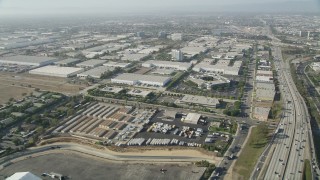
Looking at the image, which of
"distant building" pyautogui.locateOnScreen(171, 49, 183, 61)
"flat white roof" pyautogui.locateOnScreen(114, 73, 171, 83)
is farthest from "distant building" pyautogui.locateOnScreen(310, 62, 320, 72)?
"flat white roof" pyautogui.locateOnScreen(114, 73, 171, 83)

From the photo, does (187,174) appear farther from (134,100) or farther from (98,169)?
(134,100)

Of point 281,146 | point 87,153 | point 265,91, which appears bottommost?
point 87,153

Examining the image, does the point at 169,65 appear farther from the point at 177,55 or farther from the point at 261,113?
the point at 261,113

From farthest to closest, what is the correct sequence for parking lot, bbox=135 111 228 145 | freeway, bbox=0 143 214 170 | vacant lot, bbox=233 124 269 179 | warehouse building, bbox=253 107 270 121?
1. warehouse building, bbox=253 107 270 121
2. parking lot, bbox=135 111 228 145
3. freeway, bbox=0 143 214 170
4. vacant lot, bbox=233 124 269 179

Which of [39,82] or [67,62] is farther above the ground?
[67,62]

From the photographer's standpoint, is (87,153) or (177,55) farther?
(177,55)

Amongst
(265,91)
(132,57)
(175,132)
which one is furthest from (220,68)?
(175,132)

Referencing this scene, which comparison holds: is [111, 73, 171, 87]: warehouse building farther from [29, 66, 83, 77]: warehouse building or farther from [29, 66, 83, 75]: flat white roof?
[29, 66, 83, 75]: flat white roof
